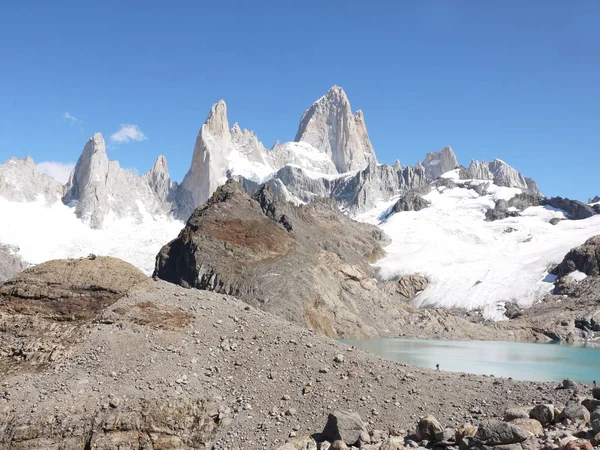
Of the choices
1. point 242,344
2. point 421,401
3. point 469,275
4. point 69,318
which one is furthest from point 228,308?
point 469,275

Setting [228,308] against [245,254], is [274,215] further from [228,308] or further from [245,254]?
[228,308]

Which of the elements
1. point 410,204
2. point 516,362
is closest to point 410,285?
point 516,362

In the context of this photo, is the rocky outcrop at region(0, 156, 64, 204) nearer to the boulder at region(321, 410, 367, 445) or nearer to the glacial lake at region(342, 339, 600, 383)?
the glacial lake at region(342, 339, 600, 383)

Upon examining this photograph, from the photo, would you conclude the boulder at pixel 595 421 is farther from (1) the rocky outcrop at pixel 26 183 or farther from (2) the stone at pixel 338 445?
(1) the rocky outcrop at pixel 26 183

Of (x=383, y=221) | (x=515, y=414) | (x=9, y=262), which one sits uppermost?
(x=383, y=221)

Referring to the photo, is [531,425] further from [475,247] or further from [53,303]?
[475,247]
